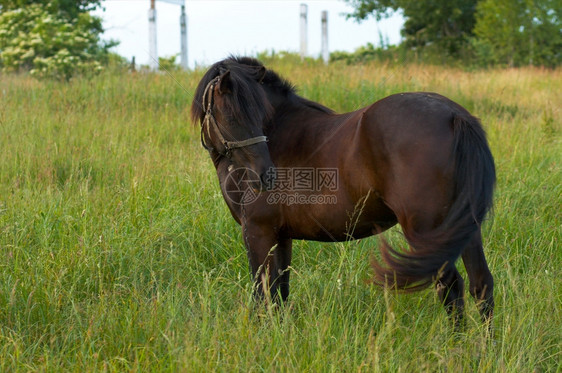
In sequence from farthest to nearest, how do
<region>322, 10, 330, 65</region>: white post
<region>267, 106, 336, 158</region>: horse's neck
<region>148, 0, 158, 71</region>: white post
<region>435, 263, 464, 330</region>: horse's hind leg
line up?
<region>322, 10, 330, 65</region>: white post → <region>148, 0, 158, 71</region>: white post → <region>267, 106, 336, 158</region>: horse's neck → <region>435, 263, 464, 330</region>: horse's hind leg

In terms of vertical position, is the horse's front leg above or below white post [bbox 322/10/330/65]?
below

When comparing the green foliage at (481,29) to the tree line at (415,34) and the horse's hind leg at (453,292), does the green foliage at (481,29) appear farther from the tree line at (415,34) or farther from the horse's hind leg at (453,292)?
the horse's hind leg at (453,292)

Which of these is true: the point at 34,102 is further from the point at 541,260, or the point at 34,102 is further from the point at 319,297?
the point at 541,260

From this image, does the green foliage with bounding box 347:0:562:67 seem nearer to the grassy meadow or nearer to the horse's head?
the grassy meadow

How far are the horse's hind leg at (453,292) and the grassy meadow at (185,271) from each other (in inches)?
3.6

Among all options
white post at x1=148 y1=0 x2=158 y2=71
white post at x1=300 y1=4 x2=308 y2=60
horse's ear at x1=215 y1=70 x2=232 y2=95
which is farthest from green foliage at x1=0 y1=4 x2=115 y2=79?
horse's ear at x1=215 y1=70 x2=232 y2=95

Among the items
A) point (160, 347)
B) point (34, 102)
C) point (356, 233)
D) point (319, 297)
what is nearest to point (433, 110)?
point (356, 233)

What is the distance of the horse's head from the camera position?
2.94 m

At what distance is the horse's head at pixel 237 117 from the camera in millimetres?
2936

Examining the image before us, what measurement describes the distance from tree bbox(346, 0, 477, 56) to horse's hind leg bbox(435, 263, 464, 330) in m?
20.4

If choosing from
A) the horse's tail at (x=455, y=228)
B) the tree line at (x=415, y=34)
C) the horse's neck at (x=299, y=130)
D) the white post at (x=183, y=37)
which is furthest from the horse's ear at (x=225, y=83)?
the white post at (x=183, y=37)

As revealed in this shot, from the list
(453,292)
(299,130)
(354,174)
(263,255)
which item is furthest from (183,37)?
(453,292)

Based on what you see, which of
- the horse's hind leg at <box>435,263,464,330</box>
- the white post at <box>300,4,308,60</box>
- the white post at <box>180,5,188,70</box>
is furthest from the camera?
the white post at <box>300,4,308,60</box>

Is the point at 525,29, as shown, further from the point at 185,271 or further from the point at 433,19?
the point at 185,271
